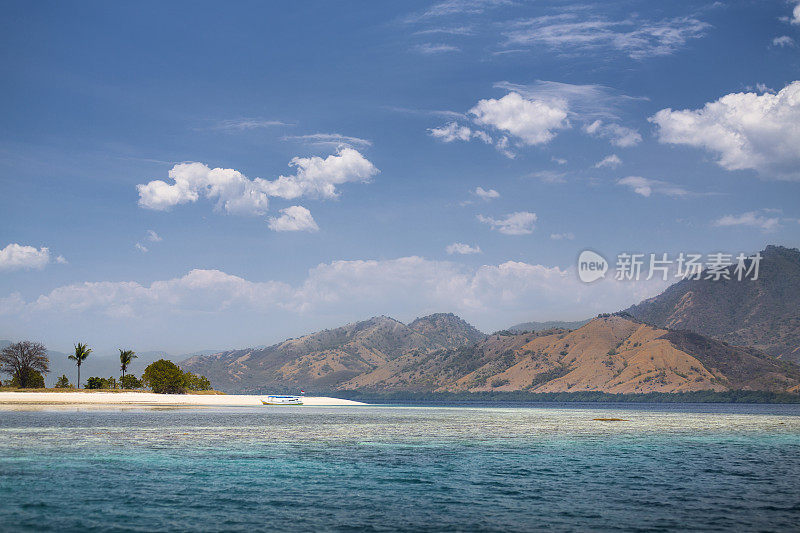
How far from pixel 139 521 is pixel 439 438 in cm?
5458

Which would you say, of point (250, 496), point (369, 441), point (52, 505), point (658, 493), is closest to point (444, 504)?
point (250, 496)

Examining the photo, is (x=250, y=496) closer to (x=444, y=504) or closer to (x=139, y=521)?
(x=139, y=521)

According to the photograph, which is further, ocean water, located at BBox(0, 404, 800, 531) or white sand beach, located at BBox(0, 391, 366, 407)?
white sand beach, located at BBox(0, 391, 366, 407)

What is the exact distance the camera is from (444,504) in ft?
117

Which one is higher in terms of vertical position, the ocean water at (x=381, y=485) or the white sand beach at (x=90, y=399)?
the ocean water at (x=381, y=485)

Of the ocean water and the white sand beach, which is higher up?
the ocean water

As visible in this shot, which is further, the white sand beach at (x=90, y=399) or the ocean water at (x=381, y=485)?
the white sand beach at (x=90, y=399)

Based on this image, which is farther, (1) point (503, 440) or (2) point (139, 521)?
(1) point (503, 440)

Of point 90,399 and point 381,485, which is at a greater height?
point 381,485

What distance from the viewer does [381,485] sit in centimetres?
4169

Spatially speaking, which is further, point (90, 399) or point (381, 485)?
point (90, 399)

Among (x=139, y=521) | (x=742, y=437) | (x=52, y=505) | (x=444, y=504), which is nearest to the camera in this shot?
(x=139, y=521)

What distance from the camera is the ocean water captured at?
30562 mm

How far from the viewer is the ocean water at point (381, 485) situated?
30562mm
